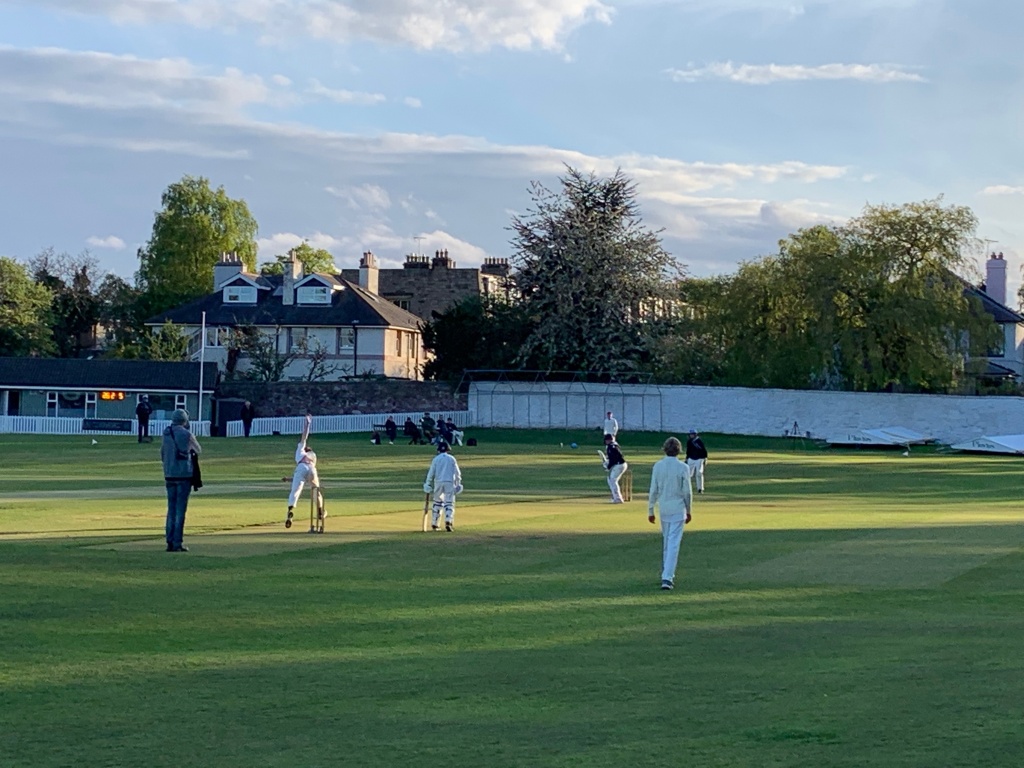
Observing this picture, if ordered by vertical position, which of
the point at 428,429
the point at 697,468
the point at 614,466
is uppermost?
the point at 428,429

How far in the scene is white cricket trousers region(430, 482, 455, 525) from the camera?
75.9 ft

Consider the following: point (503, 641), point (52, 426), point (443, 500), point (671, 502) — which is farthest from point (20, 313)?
point (503, 641)

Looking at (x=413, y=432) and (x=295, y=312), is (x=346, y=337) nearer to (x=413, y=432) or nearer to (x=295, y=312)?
(x=295, y=312)

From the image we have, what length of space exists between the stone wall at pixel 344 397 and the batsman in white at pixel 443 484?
4938 cm

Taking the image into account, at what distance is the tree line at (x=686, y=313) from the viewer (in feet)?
223

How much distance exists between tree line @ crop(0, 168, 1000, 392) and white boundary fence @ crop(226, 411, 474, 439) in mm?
6547

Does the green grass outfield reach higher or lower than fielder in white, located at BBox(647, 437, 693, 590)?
lower

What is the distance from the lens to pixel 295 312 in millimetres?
89562

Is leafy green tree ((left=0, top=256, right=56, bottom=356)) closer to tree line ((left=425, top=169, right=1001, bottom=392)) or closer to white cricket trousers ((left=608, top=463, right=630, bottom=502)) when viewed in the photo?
tree line ((left=425, top=169, right=1001, bottom=392))

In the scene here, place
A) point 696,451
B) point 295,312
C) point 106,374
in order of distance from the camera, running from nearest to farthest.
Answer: point 696,451 < point 106,374 < point 295,312

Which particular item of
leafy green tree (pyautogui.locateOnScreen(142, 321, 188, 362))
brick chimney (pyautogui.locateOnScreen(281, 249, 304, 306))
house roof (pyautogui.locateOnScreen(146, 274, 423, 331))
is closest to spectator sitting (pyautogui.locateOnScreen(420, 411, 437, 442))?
house roof (pyautogui.locateOnScreen(146, 274, 423, 331))

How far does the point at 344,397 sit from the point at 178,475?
5383 centimetres

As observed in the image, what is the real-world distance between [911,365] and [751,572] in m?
52.3

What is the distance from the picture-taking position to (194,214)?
108 meters
